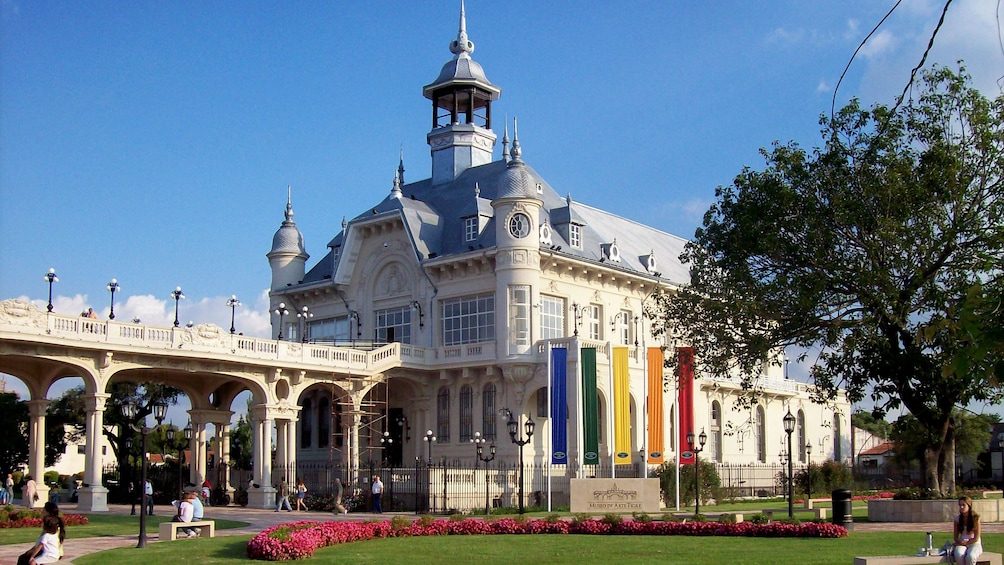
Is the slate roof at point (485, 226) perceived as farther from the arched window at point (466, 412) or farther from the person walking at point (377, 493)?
the person walking at point (377, 493)

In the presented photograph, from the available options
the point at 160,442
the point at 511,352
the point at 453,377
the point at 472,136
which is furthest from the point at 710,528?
the point at 160,442

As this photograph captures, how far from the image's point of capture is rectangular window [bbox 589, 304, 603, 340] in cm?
5181

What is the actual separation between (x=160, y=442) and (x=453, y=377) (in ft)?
117

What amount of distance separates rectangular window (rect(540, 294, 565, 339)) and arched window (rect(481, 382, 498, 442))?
11.1 ft

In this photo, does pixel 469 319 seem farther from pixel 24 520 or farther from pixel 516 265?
pixel 24 520

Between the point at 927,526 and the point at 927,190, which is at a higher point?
the point at 927,190

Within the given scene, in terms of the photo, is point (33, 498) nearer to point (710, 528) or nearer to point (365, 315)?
point (365, 315)

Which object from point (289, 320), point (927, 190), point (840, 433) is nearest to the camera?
point (927, 190)

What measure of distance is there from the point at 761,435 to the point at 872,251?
36.9m

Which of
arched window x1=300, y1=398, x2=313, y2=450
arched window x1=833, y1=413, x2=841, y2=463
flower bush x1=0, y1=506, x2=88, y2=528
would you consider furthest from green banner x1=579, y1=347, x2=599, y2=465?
arched window x1=833, y1=413, x2=841, y2=463

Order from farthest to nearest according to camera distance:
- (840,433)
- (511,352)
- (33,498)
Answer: (840,433) < (511,352) < (33,498)

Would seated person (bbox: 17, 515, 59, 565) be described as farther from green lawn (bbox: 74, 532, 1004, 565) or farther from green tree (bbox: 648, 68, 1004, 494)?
green tree (bbox: 648, 68, 1004, 494)

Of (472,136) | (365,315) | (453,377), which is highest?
(472,136)

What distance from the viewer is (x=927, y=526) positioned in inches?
1126
